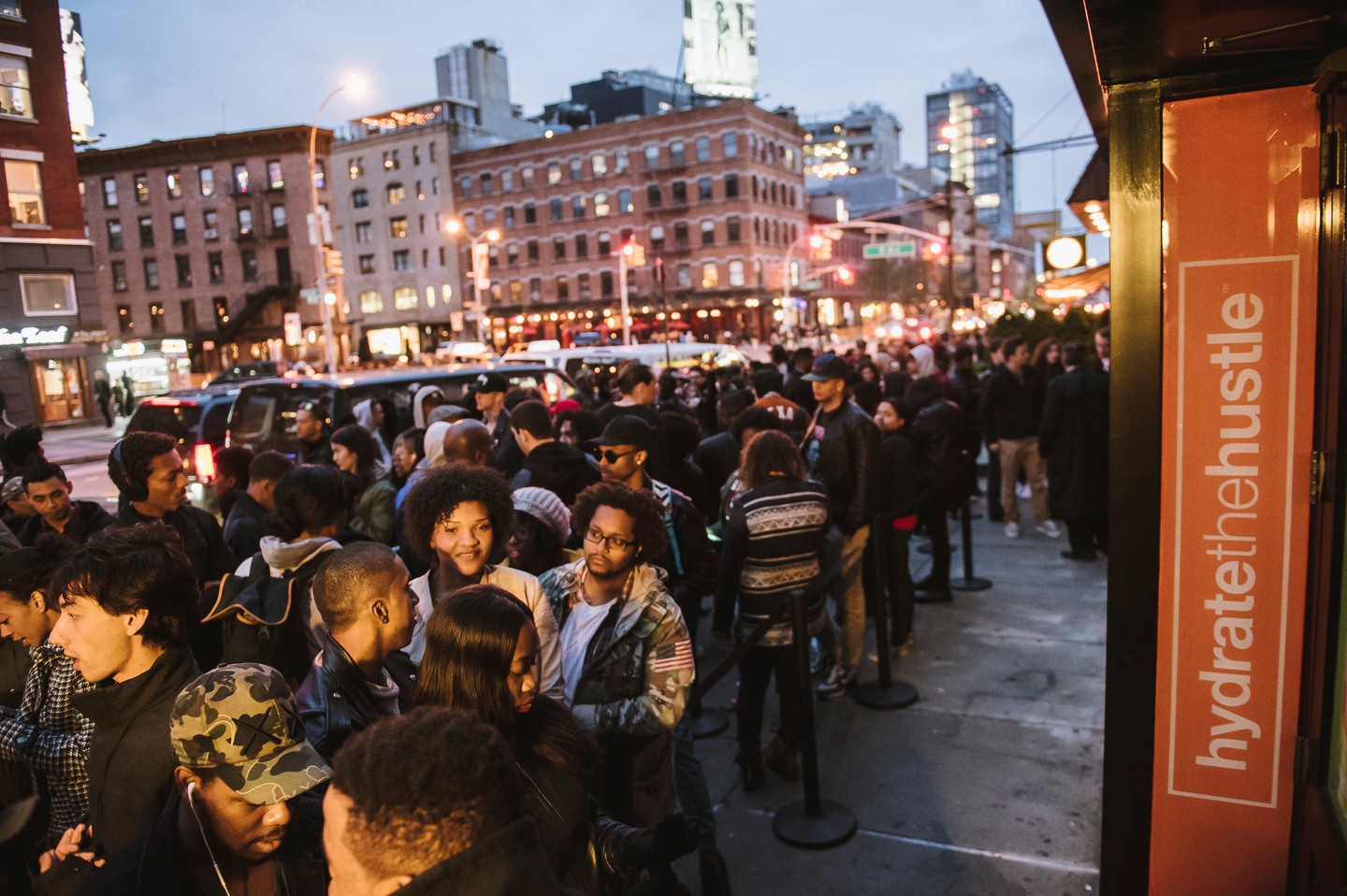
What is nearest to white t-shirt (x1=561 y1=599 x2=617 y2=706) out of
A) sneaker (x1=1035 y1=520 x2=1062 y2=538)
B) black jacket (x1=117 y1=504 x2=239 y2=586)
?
black jacket (x1=117 y1=504 x2=239 y2=586)

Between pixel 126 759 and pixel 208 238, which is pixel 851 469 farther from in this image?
pixel 208 238

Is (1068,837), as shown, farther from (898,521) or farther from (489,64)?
(489,64)

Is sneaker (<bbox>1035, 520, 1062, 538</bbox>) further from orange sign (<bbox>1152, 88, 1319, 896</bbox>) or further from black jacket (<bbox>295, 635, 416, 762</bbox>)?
black jacket (<bbox>295, 635, 416, 762</bbox>)

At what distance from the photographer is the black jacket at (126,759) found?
7.30ft

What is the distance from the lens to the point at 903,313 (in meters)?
76.4

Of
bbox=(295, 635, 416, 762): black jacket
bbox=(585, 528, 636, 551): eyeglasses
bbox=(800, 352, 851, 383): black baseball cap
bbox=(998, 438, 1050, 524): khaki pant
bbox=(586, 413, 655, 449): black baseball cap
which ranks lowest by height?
bbox=(998, 438, 1050, 524): khaki pant

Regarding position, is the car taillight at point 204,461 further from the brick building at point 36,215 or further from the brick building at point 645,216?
the brick building at point 645,216

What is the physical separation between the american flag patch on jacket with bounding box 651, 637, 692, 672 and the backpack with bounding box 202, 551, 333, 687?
1.31m

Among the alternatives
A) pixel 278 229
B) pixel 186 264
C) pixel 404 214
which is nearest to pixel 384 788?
pixel 278 229

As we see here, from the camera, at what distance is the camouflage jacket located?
3121 mm

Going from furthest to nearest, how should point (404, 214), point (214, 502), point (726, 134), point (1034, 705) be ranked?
point (404, 214), point (726, 134), point (214, 502), point (1034, 705)

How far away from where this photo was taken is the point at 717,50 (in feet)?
217

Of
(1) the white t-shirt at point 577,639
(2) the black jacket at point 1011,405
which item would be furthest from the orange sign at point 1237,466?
(2) the black jacket at point 1011,405

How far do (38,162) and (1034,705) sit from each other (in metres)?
32.2
